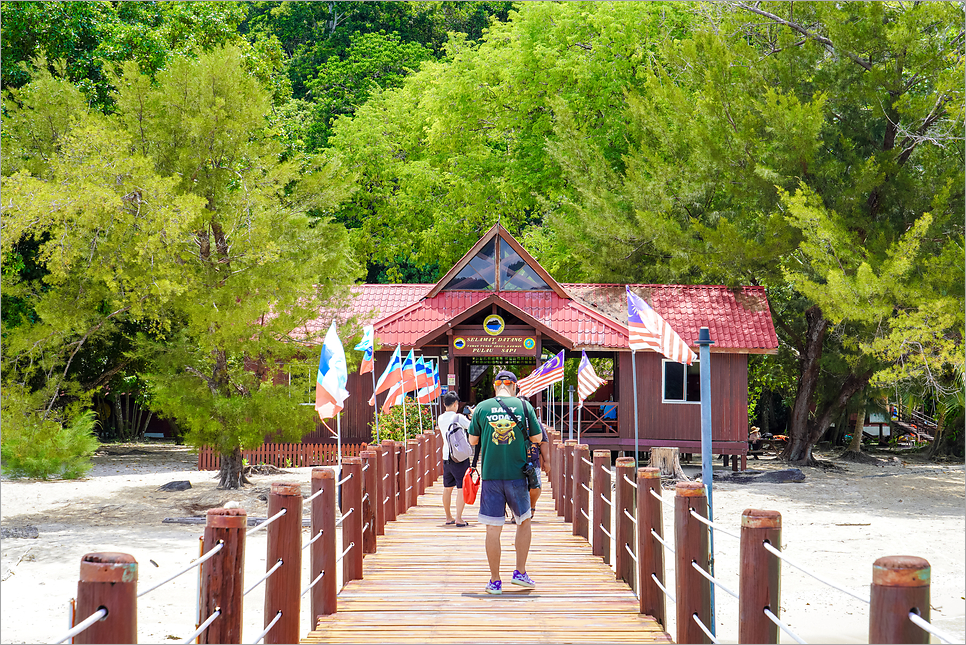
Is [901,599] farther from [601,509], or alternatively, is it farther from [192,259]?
[192,259]

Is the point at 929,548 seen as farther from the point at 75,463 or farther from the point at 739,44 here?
the point at 75,463

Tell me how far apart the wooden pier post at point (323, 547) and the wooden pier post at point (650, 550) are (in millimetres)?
2333

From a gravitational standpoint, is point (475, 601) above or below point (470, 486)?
below

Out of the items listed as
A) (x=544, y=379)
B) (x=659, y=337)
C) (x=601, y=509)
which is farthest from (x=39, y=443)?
(x=659, y=337)

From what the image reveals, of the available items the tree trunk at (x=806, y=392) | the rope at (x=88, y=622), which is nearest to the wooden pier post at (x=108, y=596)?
the rope at (x=88, y=622)

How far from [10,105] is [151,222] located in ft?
15.9

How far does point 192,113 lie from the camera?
68.6 feet

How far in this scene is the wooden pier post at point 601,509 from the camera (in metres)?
9.77

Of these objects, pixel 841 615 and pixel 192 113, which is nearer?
pixel 841 615

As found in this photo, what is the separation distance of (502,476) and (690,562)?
2.29 meters

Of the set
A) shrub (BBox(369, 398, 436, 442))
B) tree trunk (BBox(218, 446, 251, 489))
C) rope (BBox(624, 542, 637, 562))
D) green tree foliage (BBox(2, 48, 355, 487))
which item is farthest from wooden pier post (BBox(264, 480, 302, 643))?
tree trunk (BBox(218, 446, 251, 489))

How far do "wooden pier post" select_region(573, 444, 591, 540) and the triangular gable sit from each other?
15.1 m

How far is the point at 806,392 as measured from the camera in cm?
2944

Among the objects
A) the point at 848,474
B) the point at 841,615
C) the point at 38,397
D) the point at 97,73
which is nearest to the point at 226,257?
the point at 38,397
